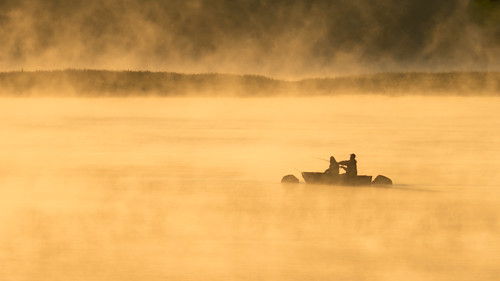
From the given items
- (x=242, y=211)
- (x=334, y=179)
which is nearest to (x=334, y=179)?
(x=334, y=179)

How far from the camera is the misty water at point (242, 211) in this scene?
1289 cm

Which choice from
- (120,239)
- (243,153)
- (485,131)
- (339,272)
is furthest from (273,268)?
(485,131)

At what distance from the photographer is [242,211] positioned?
1745 cm

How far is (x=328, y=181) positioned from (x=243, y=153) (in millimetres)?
9532

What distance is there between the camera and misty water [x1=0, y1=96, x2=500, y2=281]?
12891mm

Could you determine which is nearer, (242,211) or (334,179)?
(242,211)

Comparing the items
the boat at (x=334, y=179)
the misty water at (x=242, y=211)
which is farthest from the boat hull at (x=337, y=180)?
the misty water at (x=242, y=211)

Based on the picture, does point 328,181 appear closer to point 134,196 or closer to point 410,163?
point 134,196

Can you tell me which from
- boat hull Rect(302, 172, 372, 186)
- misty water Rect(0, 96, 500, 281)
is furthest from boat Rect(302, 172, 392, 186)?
misty water Rect(0, 96, 500, 281)

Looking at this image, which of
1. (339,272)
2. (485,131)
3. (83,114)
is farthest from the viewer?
(83,114)

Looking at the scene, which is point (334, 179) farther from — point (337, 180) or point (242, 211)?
point (242, 211)

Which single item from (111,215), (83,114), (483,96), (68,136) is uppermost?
(483,96)

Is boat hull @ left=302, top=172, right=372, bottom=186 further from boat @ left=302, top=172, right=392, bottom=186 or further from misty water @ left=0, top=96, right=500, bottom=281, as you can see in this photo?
misty water @ left=0, top=96, right=500, bottom=281

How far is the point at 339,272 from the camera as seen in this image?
12.6 metres
